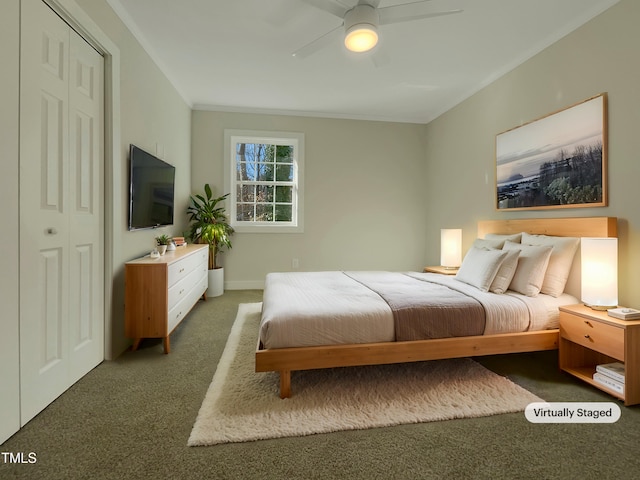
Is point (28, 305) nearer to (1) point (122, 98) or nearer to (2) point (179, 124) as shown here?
(1) point (122, 98)

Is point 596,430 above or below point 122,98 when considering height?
below

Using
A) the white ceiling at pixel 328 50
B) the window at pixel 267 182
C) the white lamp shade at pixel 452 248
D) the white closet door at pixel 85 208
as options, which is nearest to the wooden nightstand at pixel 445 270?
the white lamp shade at pixel 452 248

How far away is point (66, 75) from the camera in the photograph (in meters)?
1.89

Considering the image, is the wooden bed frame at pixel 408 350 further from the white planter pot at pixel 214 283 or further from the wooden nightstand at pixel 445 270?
the white planter pot at pixel 214 283

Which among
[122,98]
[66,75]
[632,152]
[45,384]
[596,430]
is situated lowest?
[596,430]

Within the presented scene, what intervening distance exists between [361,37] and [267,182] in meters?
3.05

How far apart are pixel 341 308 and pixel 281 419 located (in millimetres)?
724

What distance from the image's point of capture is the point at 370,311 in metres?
2.00

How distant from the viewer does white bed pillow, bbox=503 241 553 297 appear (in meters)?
2.42

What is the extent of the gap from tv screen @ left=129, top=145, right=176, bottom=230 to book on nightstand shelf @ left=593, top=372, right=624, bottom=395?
3619 millimetres

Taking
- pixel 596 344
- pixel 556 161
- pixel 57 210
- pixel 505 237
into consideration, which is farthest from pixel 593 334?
pixel 57 210

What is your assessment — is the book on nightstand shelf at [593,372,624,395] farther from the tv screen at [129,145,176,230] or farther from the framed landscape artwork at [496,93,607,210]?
the tv screen at [129,145,176,230]

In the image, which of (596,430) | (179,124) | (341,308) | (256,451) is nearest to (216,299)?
(179,124)

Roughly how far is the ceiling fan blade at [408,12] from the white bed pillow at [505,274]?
6.18ft
